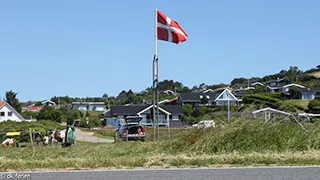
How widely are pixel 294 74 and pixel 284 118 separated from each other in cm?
11187

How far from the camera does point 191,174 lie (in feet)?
25.2

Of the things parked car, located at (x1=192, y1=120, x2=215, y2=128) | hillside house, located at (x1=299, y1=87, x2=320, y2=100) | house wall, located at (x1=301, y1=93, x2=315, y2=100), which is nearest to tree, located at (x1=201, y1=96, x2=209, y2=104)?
hillside house, located at (x1=299, y1=87, x2=320, y2=100)

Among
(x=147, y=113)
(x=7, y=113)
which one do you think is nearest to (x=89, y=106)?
(x=7, y=113)

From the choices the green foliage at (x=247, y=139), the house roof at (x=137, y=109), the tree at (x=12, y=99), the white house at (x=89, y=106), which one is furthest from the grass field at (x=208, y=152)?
the white house at (x=89, y=106)

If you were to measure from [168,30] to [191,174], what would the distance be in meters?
8.18

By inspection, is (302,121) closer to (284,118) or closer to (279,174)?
(284,118)

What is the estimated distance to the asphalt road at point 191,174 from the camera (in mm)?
7375

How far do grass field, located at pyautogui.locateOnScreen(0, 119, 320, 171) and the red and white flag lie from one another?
4091 mm

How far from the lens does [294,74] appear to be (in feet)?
389

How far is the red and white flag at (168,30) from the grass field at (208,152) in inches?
161

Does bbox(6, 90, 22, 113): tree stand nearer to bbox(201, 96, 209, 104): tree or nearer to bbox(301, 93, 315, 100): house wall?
bbox(201, 96, 209, 104): tree

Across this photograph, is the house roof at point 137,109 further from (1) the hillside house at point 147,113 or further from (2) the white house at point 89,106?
(2) the white house at point 89,106

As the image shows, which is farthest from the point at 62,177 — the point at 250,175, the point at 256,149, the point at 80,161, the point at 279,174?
the point at 256,149

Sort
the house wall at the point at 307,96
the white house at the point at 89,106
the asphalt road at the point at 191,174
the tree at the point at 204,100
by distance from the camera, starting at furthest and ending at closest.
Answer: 1. the white house at the point at 89,106
2. the tree at the point at 204,100
3. the house wall at the point at 307,96
4. the asphalt road at the point at 191,174
